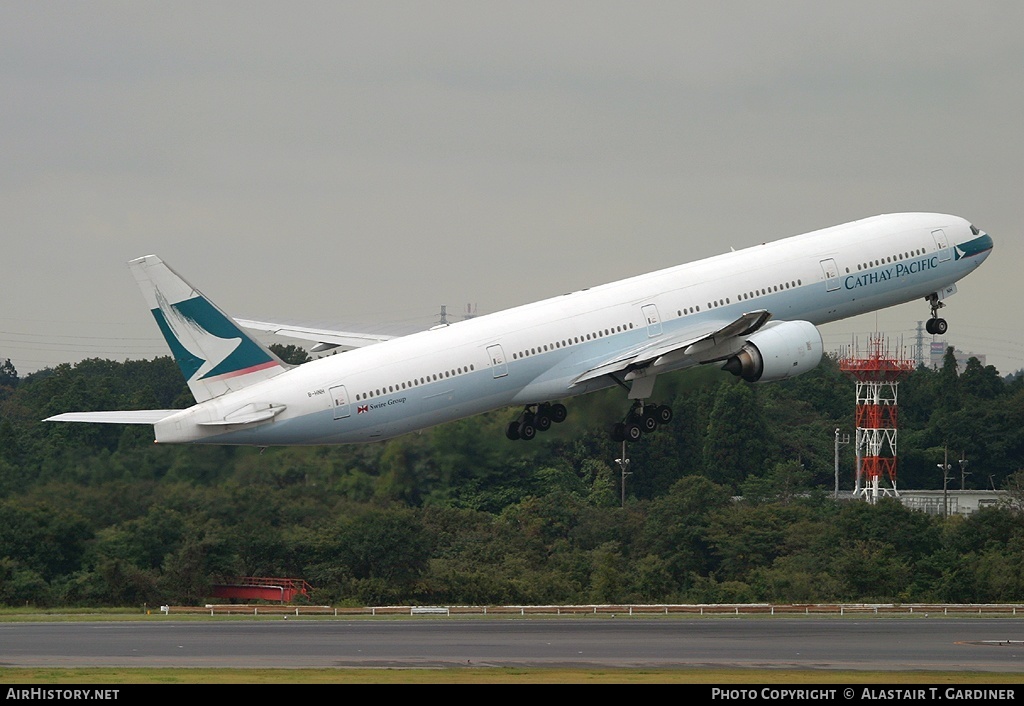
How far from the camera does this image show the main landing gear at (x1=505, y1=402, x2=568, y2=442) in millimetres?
71375

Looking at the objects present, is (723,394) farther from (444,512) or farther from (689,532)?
(444,512)

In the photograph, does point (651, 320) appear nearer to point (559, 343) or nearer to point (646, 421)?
point (559, 343)

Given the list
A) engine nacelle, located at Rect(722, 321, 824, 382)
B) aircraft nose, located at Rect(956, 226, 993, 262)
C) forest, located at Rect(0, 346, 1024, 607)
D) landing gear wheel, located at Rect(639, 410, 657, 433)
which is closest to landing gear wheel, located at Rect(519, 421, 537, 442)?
forest, located at Rect(0, 346, 1024, 607)

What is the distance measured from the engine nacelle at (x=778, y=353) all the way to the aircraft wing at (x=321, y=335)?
15.2 meters

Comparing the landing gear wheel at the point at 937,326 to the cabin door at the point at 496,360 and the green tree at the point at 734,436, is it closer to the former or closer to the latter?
the cabin door at the point at 496,360

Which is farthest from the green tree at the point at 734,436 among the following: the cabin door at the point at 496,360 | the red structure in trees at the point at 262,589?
the cabin door at the point at 496,360

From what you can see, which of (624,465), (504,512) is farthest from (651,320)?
(624,465)

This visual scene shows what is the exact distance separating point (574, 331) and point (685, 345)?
14.2 ft

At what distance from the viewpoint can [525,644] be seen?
230ft

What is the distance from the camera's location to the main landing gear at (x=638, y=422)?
70.8 metres

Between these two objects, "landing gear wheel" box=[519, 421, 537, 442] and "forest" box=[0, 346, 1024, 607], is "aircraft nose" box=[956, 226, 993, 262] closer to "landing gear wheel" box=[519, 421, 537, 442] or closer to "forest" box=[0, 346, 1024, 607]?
"forest" box=[0, 346, 1024, 607]

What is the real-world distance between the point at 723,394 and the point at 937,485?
27.5m

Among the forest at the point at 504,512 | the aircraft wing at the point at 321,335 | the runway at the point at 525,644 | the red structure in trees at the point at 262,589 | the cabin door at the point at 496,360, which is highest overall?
the aircraft wing at the point at 321,335

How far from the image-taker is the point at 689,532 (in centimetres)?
11181
